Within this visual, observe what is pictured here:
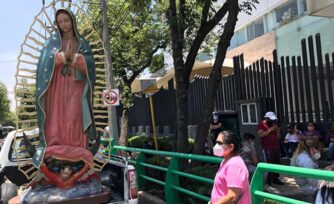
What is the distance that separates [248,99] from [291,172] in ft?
32.4

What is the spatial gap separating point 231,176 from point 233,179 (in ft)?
0.11

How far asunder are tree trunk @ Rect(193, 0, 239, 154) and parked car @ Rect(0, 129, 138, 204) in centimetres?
284

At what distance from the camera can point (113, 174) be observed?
21.4 ft

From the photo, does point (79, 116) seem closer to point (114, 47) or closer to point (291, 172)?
point (291, 172)

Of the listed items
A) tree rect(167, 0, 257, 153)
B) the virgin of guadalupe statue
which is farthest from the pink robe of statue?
tree rect(167, 0, 257, 153)

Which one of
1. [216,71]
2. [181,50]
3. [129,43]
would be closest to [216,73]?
[216,71]

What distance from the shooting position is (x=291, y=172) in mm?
4375

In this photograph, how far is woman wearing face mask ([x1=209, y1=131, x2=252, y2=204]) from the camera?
4.22 m

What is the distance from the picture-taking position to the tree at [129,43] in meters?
20.2

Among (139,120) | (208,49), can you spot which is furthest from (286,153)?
(139,120)

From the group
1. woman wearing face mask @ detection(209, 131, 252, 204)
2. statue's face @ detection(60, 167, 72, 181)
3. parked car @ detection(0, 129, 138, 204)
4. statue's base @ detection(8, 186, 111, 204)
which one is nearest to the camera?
woman wearing face mask @ detection(209, 131, 252, 204)

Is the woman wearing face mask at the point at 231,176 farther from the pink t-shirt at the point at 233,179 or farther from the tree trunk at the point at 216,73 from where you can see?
the tree trunk at the point at 216,73

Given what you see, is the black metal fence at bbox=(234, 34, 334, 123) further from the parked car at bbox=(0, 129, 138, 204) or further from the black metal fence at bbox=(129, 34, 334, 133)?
the parked car at bbox=(0, 129, 138, 204)

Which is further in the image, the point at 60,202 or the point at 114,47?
the point at 114,47
